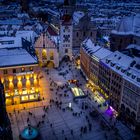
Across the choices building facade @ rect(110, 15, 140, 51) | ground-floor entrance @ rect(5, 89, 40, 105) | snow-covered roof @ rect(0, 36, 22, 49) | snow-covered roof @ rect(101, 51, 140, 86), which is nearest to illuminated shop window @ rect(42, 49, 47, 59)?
snow-covered roof @ rect(0, 36, 22, 49)

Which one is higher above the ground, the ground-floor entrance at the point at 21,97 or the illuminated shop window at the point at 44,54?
the illuminated shop window at the point at 44,54

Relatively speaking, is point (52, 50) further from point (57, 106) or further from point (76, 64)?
point (57, 106)

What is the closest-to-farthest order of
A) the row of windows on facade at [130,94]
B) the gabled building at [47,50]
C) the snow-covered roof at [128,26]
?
1. the row of windows on facade at [130,94]
2. the snow-covered roof at [128,26]
3. the gabled building at [47,50]

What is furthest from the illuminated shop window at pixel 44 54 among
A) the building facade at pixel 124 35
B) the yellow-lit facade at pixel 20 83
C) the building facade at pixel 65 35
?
the yellow-lit facade at pixel 20 83

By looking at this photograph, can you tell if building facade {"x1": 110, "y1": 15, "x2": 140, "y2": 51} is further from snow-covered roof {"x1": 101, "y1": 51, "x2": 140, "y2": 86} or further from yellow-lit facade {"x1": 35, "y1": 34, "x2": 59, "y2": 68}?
yellow-lit facade {"x1": 35, "y1": 34, "x2": 59, "y2": 68}

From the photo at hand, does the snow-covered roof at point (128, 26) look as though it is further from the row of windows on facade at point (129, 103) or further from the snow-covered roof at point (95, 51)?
the row of windows on facade at point (129, 103)
